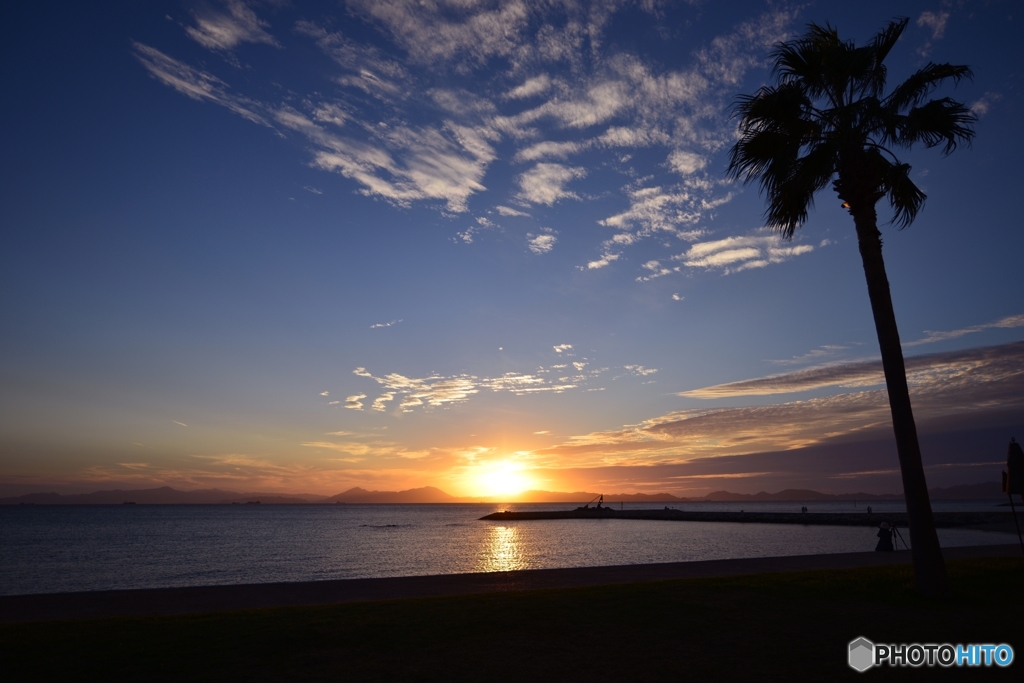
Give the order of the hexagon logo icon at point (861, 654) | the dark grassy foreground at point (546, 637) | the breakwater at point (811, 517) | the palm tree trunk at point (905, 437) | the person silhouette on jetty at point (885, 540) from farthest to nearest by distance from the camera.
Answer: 1. the breakwater at point (811, 517)
2. the person silhouette on jetty at point (885, 540)
3. the palm tree trunk at point (905, 437)
4. the hexagon logo icon at point (861, 654)
5. the dark grassy foreground at point (546, 637)

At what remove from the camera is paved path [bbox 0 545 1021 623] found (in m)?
11.8

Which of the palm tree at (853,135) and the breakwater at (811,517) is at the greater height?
the palm tree at (853,135)

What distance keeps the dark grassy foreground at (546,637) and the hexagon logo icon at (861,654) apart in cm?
16

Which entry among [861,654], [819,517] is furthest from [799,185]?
[819,517]

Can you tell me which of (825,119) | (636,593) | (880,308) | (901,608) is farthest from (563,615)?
(825,119)

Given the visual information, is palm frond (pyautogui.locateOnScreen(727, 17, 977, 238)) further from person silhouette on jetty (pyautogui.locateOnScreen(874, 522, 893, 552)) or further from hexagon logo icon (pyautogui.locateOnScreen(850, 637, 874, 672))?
person silhouette on jetty (pyautogui.locateOnScreen(874, 522, 893, 552))

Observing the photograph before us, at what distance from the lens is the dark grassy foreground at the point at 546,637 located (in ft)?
24.3

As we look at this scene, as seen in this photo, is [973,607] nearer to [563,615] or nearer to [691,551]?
[563,615]

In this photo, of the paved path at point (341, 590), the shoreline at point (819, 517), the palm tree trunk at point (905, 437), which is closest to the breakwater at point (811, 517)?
the shoreline at point (819, 517)

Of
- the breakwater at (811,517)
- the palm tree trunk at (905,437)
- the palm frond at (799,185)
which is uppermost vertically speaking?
the palm frond at (799,185)

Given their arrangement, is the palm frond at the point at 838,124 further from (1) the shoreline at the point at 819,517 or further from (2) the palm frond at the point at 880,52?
(1) the shoreline at the point at 819,517

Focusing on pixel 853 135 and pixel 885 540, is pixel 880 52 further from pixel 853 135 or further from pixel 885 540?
pixel 885 540

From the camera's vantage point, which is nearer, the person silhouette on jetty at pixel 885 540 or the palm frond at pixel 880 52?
the palm frond at pixel 880 52

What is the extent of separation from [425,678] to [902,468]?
10.2 meters
